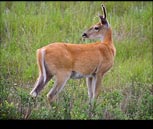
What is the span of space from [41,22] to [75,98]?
181 inches

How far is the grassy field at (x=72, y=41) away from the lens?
32.0 ft

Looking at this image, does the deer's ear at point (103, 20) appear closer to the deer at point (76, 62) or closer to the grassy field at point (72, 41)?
the deer at point (76, 62)

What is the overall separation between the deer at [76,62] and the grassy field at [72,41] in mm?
216

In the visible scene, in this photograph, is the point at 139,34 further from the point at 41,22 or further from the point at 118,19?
the point at 41,22

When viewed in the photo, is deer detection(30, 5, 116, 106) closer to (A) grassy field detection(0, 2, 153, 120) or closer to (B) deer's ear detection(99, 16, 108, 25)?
(B) deer's ear detection(99, 16, 108, 25)

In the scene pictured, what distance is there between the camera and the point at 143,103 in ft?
34.9

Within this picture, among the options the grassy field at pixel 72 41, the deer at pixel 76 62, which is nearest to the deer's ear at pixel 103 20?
the deer at pixel 76 62

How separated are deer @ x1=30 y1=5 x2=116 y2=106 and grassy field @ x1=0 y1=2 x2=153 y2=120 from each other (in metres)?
0.22

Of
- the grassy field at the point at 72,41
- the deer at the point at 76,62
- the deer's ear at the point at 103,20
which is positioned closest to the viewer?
the grassy field at the point at 72,41

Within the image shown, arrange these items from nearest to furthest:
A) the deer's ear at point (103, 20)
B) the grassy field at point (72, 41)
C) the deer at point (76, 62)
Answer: the grassy field at point (72, 41) < the deer at point (76, 62) < the deer's ear at point (103, 20)

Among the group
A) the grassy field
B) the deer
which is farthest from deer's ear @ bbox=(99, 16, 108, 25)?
the grassy field

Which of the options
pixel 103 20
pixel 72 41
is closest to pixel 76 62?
pixel 103 20

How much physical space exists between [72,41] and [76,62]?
366 cm

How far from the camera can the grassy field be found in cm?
975
